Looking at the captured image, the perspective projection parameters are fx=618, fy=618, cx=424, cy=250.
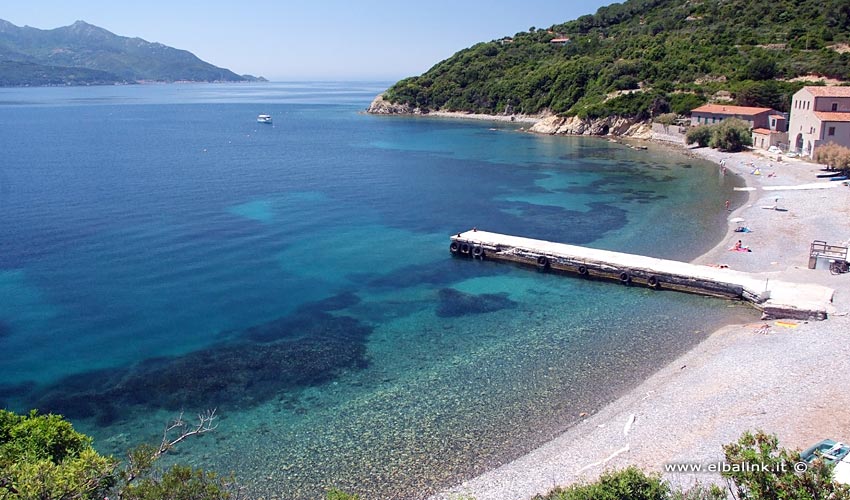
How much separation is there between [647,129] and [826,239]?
235 feet

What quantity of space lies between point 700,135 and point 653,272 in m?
63.2

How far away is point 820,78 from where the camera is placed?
326 ft

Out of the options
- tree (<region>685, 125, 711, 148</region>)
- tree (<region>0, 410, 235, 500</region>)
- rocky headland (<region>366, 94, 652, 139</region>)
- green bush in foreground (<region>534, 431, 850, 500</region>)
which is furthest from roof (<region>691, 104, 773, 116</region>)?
tree (<region>0, 410, 235, 500</region>)

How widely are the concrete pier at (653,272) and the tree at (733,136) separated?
177 ft

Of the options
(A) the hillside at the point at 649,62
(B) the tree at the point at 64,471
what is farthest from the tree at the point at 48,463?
(A) the hillside at the point at 649,62

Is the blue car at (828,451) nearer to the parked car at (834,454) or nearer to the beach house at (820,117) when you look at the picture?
the parked car at (834,454)

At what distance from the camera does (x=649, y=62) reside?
126 metres

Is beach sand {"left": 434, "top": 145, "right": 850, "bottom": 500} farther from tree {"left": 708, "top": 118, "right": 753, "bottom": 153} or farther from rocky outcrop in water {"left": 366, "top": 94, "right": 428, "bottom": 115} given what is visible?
rocky outcrop in water {"left": 366, "top": 94, "right": 428, "bottom": 115}

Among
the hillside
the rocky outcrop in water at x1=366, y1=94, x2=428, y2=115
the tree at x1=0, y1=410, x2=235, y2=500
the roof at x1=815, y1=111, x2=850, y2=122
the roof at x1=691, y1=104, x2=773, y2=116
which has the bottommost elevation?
the tree at x1=0, y1=410, x2=235, y2=500

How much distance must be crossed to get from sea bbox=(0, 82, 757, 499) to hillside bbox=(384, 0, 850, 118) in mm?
47377

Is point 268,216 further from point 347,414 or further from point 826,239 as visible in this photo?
point 826,239

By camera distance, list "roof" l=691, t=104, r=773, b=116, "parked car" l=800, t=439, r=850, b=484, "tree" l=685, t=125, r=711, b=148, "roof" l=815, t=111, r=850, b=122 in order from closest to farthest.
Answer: "parked car" l=800, t=439, r=850, b=484 < "roof" l=815, t=111, r=850, b=122 < "roof" l=691, t=104, r=773, b=116 < "tree" l=685, t=125, r=711, b=148

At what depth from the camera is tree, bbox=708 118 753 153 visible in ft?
272

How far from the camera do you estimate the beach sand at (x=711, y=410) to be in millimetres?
18359
